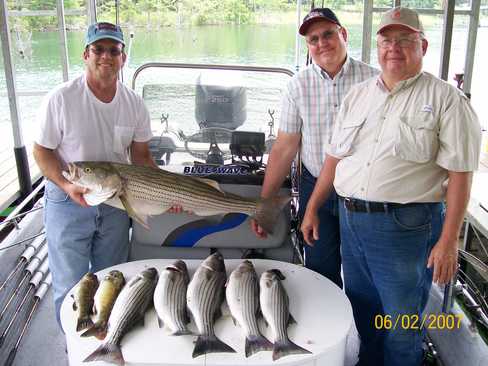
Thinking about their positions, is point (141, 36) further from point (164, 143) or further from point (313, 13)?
point (313, 13)

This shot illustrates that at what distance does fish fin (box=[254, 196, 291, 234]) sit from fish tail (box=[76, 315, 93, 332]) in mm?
896

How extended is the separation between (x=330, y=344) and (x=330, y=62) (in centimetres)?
137

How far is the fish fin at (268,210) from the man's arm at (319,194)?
0.13 meters

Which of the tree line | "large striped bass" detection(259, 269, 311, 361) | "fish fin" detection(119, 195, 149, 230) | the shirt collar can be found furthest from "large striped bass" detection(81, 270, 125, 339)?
the tree line

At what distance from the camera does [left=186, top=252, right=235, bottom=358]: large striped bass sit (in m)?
1.85

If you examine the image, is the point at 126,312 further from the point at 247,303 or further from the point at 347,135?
the point at 347,135

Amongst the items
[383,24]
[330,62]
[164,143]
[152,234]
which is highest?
[383,24]

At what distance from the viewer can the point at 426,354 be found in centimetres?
274

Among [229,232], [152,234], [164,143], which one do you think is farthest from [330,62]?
[164,143]

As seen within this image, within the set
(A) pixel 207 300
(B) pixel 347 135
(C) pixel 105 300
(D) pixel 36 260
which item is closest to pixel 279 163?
(B) pixel 347 135

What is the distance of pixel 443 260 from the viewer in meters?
2.01

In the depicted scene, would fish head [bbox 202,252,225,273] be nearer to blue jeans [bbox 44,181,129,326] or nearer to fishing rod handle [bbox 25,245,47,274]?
blue jeans [bbox 44,181,129,326]

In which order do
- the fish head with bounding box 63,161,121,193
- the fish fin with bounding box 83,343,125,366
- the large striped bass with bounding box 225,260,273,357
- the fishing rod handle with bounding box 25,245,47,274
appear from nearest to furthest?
1. the fish fin with bounding box 83,343,125,366
2. the large striped bass with bounding box 225,260,273,357
3. the fish head with bounding box 63,161,121,193
4. the fishing rod handle with bounding box 25,245,47,274
